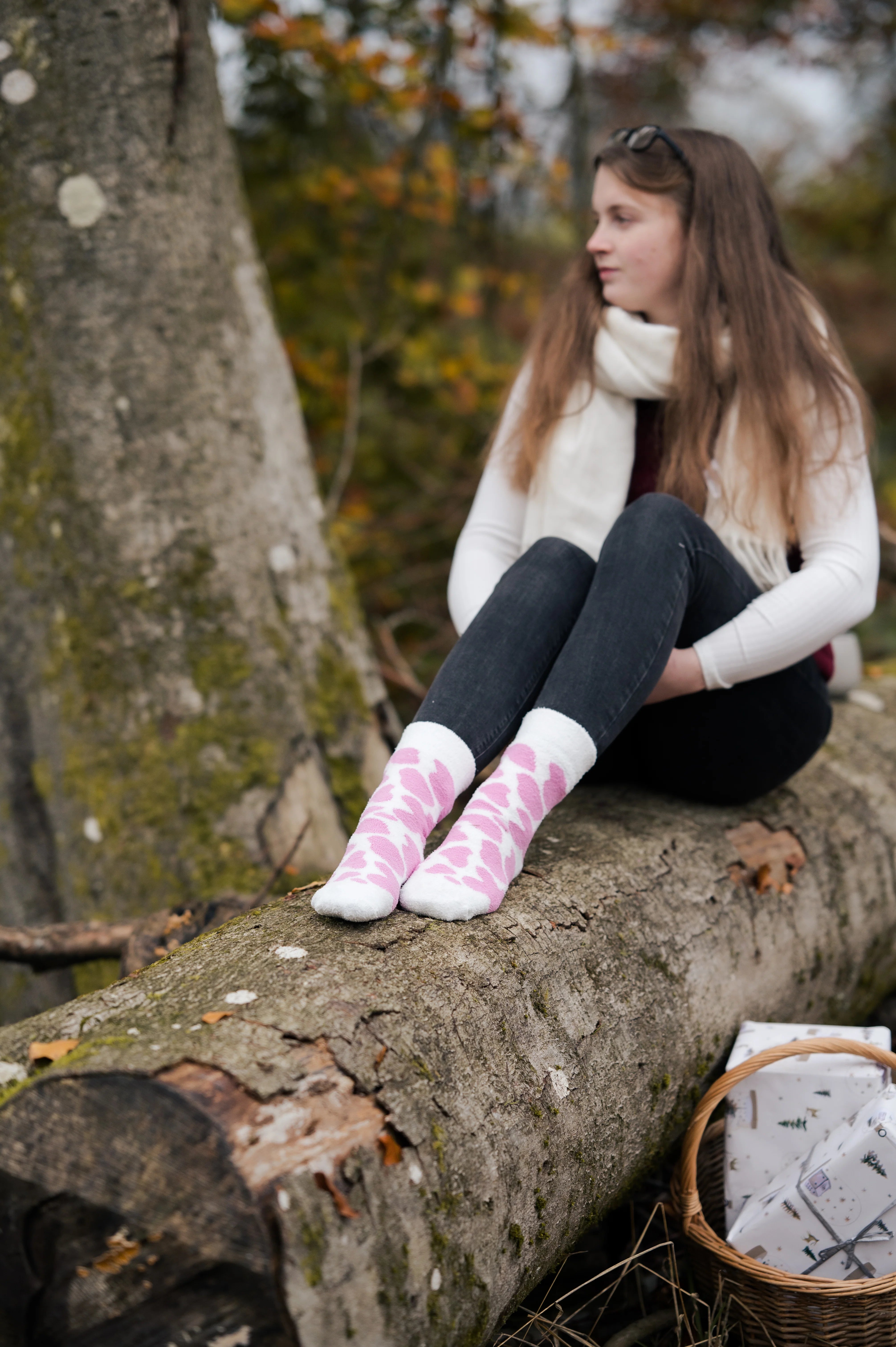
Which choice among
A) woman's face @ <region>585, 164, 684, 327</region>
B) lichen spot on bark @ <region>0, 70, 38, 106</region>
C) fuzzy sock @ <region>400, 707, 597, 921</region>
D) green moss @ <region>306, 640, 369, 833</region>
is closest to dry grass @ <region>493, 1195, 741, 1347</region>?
fuzzy sock @ <region>400, 707, 597, 921</region>

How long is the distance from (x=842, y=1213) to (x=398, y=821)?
792 mm

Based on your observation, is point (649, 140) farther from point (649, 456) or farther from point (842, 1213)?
point (842, 1213)

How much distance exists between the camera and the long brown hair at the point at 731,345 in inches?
→ 73.0

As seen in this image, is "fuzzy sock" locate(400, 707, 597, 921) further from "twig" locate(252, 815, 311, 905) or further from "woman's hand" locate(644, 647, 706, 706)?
"twig" locate(252, 815, 311, 905)

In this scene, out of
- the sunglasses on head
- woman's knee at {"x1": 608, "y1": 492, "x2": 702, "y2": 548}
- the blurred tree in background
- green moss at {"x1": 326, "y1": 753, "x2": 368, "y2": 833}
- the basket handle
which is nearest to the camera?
the basket handle

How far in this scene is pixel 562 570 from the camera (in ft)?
5.59

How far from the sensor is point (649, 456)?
6.75 feet

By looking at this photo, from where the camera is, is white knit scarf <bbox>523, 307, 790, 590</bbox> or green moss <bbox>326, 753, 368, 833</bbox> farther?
green moss <bbox>326, 753, 368, 833</bbox>

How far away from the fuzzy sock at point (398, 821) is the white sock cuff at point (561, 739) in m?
0.10

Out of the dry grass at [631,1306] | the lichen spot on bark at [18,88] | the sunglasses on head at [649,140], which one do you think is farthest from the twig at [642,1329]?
the lichen spot on bark at [18,88]

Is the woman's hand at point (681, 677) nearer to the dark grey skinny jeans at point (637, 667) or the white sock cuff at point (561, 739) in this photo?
the dark grey skinny jeans at point (637, 667)

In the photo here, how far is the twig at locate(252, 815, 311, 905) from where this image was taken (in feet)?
6.03

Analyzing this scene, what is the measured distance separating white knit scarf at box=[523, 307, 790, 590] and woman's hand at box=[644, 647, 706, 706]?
0.95ft

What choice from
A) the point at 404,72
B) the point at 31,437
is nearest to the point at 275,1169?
the point at 31,437
